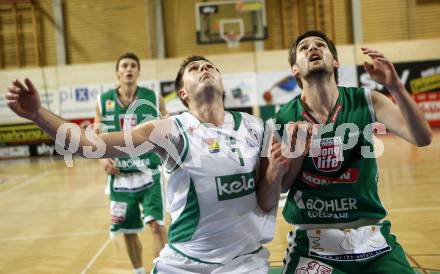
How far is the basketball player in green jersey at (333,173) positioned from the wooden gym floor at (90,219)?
2.32m

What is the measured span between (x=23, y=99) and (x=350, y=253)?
1.98 meters

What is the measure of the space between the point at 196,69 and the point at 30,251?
184 inches

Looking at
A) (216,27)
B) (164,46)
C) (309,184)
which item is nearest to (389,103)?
(309,184)

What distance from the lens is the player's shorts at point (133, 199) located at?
17.3 ft

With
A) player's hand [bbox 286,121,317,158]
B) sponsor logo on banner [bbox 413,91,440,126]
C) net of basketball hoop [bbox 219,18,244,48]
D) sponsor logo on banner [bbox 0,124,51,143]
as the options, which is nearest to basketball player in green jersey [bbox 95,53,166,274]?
player's hand [bbox 286,121,317,158]

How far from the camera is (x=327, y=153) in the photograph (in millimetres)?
3002

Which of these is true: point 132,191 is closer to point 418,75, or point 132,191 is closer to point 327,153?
point 327,153

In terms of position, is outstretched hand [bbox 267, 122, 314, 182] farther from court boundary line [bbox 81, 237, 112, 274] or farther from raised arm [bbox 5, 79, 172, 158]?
court boundary line [bbox 81, 237, 112, 274]

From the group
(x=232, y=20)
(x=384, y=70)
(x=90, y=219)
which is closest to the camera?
(x=384, y=70)

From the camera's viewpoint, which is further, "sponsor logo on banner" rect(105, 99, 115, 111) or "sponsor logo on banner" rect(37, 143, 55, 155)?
"sponsor logo on banner" rect(37, 143, 55, 155)

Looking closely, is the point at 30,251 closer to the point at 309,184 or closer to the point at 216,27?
the point at 309,184

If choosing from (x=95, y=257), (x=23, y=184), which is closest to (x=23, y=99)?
(x=95, y=257)

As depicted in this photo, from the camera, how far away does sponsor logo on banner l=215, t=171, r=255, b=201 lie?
281 centimetres

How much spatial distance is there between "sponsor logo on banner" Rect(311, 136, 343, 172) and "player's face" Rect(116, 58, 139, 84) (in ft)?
9.62
